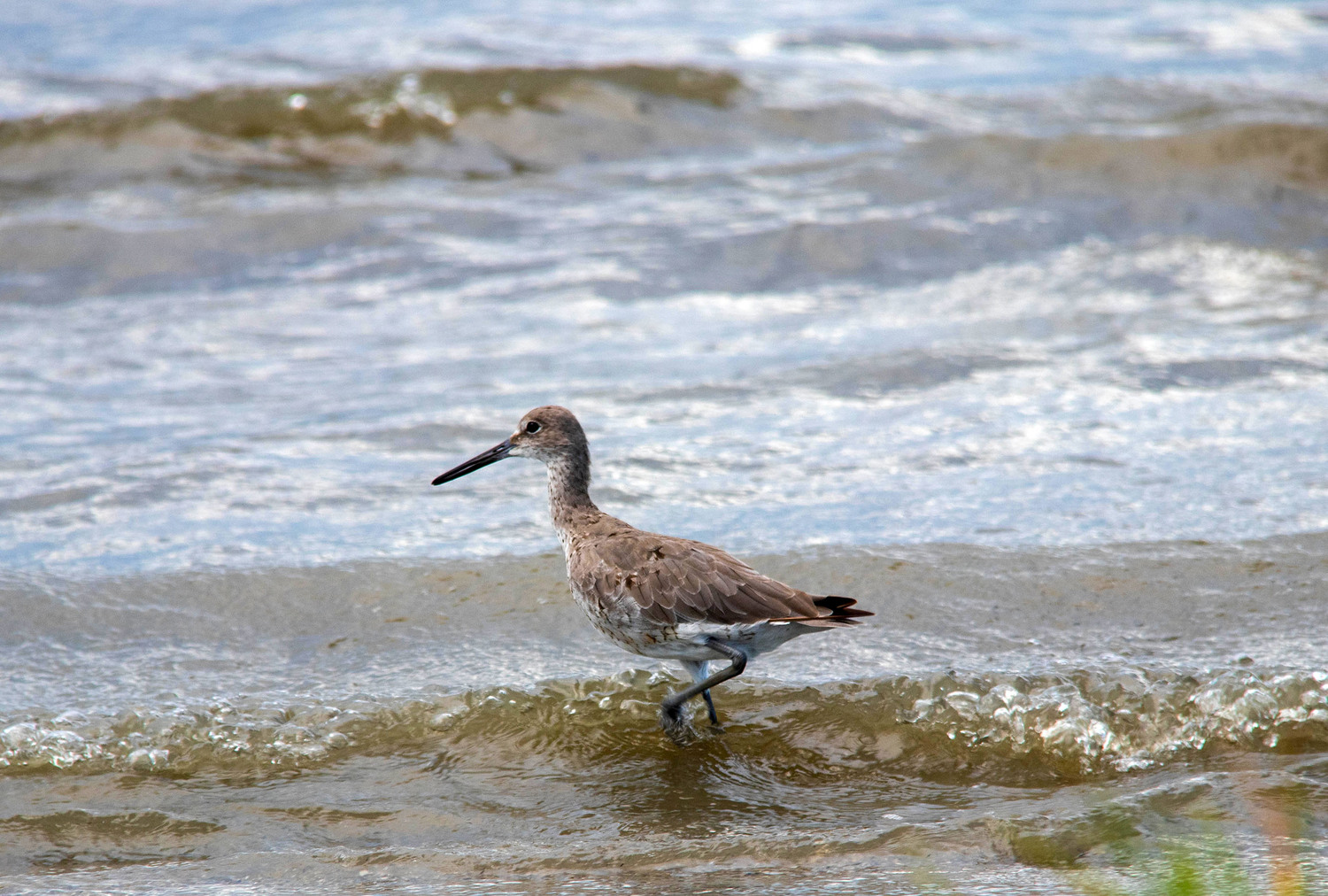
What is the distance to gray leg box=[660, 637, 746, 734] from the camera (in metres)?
4.84

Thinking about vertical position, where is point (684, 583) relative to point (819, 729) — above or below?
above

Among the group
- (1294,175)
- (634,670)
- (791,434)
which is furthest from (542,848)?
(1294,175)

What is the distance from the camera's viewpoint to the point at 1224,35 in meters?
17.1

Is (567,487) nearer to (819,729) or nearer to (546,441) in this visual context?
(546,441)

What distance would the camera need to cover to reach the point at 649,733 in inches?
200

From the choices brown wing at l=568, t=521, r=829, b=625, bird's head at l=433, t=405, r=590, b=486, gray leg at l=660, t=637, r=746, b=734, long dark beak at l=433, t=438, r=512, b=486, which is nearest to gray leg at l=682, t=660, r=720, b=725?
gray leg at l=660, t=637, r=746, b=734

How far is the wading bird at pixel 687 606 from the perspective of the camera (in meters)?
4.73

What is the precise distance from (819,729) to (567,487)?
1.56 meters

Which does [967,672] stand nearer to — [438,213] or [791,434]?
[791,434]

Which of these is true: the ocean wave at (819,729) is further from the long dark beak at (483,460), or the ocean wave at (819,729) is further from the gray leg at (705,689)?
the long dark beak at (483,460)

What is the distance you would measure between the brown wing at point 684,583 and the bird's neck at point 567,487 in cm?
Answer: 51

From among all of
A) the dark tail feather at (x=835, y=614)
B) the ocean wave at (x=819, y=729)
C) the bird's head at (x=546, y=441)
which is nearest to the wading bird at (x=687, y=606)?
the dark tail feather at (x=835, y=614)

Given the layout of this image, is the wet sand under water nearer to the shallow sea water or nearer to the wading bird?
the shallow sea water

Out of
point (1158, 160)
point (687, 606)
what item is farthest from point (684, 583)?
point (1158, 160)
